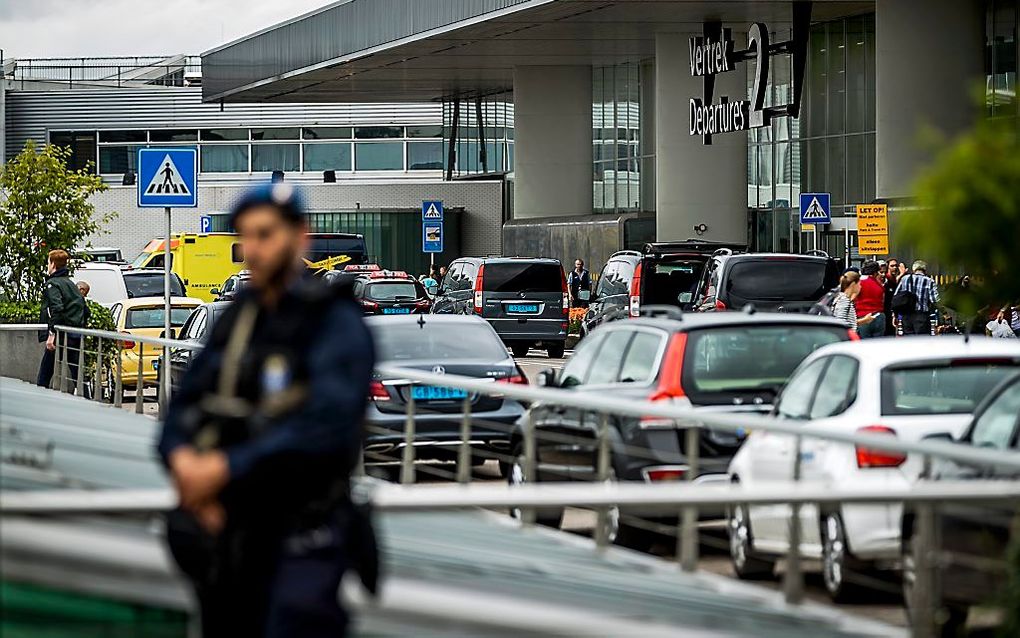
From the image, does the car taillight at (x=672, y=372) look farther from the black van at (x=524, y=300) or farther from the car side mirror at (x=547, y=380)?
the black van at (x=524, y=300)

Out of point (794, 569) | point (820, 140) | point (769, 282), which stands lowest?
point (794, 569)

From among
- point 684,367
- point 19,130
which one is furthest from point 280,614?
point 19,130

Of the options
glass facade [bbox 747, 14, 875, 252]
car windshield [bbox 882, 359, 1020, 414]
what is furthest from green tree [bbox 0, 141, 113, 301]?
glass facade [bbox 747, 14, 875, 252]

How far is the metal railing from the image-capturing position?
474 cm

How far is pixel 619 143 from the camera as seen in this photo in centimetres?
6084

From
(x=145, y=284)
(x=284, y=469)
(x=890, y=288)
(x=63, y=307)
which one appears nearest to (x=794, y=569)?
(x=284, y=469)

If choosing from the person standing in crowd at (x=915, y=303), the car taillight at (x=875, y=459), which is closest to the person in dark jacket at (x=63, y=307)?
the person standing in crowd at (x=915, y=303)

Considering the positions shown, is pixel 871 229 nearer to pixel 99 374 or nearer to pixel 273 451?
pixel 99 374

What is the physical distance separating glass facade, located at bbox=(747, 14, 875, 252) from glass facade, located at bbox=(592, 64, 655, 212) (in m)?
6.84

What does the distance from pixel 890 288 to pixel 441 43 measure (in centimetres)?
2107

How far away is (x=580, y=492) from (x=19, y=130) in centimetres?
8121

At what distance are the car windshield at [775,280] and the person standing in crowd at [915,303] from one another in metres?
2.58

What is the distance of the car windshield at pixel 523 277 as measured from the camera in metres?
35.5

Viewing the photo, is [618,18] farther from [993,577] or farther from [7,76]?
[7,76]
